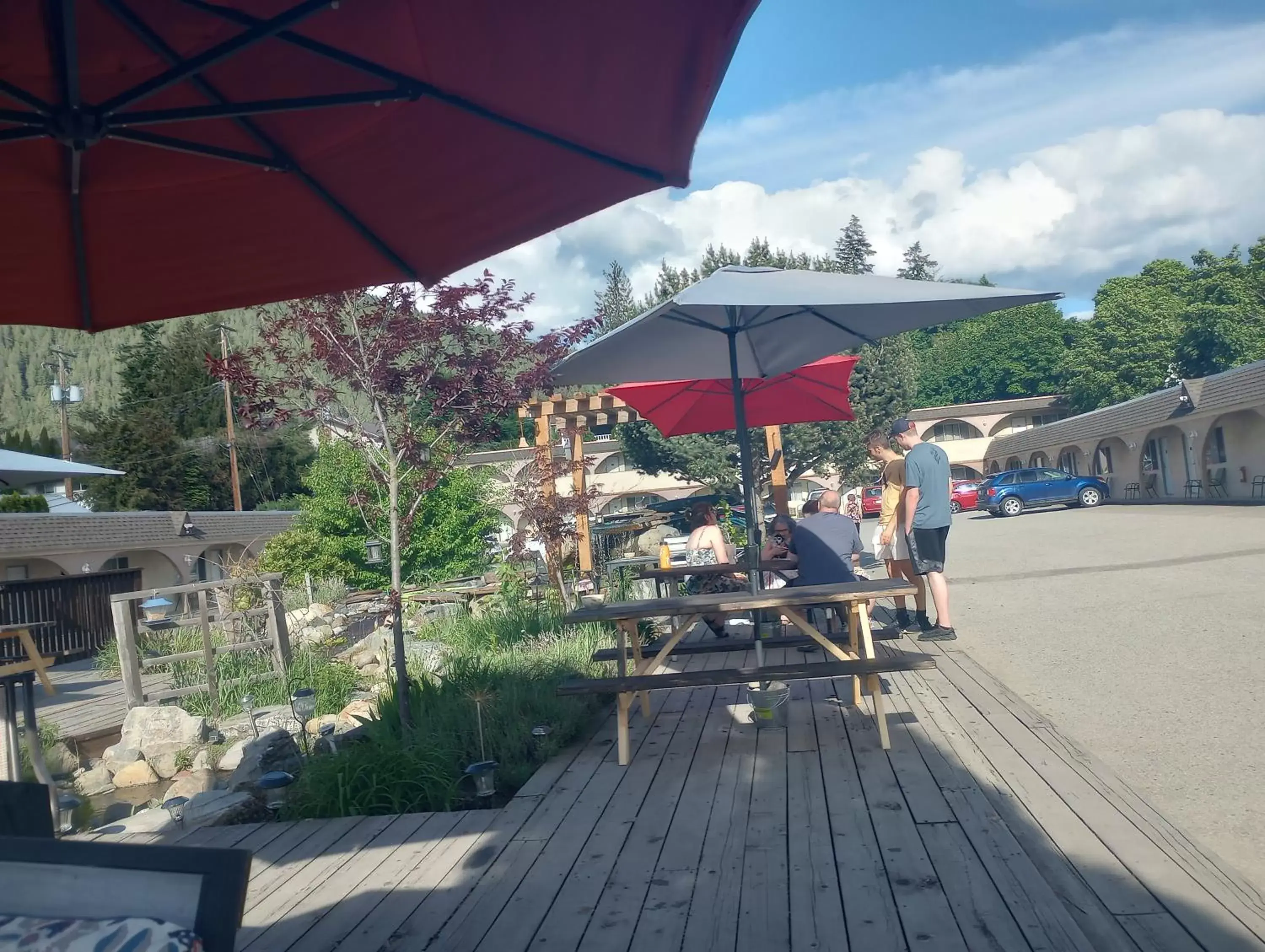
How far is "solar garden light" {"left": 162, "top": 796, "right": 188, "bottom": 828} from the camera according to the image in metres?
5.00

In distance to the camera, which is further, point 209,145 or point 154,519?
point 154,519

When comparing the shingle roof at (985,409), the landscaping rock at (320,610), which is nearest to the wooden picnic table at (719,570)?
the landscaping rock at (320,610)

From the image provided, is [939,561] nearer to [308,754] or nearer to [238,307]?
[308,754]

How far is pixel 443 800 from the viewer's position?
467 centimetres

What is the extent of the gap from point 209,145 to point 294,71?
1.23 feet

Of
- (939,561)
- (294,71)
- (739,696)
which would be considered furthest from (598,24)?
(939,561)

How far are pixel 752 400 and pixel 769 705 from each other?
172 inches

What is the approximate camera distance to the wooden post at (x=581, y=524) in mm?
12781

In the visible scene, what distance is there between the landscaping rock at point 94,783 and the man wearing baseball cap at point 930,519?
652cm

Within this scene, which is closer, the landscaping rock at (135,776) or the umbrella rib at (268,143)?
the umbrella rib at (268,143)

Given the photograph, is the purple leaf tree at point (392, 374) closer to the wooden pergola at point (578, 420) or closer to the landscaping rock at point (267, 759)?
the landscaping rock at point (267, 759)

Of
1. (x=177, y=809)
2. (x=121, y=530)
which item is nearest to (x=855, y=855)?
(x=177, y=809)

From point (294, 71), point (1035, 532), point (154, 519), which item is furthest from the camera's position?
point (154, 519)

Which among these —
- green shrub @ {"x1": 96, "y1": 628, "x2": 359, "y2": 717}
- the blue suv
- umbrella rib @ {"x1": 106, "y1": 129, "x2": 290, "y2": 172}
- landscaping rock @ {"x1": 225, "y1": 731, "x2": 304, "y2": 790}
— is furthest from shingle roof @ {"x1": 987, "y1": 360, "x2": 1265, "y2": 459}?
umbrella rib @ {"x1": 106, "y1": 129, "x2": 290, "y2": 172}
